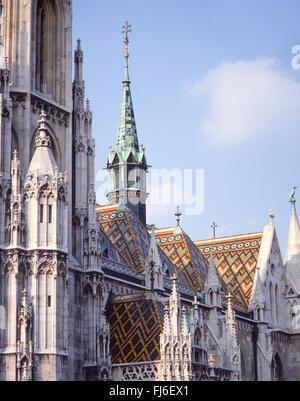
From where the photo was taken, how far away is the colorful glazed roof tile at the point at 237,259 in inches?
2554

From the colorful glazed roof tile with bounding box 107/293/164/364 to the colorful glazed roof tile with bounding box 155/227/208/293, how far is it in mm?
12899

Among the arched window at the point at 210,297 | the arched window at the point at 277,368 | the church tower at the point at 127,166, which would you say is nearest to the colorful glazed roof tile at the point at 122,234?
the arched window at the point at 210,297

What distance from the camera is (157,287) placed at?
48938 mm

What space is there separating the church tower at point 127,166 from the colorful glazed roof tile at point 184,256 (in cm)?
293

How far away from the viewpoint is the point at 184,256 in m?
61.9

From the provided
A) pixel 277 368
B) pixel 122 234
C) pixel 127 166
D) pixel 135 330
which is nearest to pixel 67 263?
pixel 135 330

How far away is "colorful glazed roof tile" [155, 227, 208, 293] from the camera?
5872cm

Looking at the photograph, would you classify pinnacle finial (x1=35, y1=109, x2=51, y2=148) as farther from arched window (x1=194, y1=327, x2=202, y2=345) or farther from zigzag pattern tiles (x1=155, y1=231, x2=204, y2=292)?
zigzag pattern tiles (x1=155, y1=231, x2=204, y2=292)

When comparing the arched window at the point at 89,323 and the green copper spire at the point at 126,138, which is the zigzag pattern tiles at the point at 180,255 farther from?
the arched window at the point at 89,323

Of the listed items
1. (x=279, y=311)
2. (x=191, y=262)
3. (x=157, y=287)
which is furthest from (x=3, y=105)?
(x=279, y=311)

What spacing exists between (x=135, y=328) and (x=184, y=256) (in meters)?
19.4

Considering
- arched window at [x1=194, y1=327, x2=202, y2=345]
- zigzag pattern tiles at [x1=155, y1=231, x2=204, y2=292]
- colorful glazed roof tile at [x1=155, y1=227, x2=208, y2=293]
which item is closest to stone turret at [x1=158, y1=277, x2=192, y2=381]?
arched window at [x1=194, y1=327, x2=202, y2=345]
